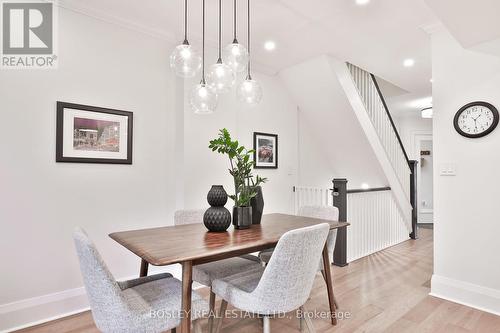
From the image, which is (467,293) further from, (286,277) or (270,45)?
(270,45)

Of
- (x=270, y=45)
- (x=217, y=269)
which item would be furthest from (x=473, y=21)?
(x=217, y=269)

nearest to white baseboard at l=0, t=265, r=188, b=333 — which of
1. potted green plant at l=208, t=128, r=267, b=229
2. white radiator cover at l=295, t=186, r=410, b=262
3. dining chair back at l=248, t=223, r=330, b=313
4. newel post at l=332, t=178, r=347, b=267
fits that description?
potted green plant at l=208, t=128, r=267, b=229

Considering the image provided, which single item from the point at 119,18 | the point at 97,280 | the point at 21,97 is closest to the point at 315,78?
the point at 119,18

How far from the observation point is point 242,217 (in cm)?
202

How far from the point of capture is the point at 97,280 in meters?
1.19

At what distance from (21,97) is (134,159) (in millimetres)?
967

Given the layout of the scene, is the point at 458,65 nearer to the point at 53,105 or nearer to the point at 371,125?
the point at 371,125

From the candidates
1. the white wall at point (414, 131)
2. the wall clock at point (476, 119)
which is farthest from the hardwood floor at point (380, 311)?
the white wall at point (414, 131)

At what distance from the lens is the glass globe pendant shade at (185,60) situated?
1878 mm

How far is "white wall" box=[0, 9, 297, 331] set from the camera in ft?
7.14

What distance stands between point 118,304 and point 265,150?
2.91 meters

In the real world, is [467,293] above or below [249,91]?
below

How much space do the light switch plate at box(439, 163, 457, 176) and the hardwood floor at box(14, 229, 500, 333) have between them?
1.14 metres

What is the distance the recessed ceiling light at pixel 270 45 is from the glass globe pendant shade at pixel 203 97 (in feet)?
4.27
